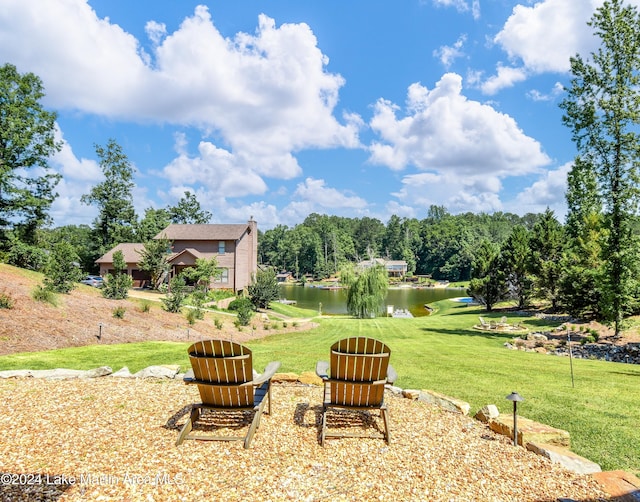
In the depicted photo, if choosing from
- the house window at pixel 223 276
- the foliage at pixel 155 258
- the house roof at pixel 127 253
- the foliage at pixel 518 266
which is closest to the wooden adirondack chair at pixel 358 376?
the foliage at pixel 518 266

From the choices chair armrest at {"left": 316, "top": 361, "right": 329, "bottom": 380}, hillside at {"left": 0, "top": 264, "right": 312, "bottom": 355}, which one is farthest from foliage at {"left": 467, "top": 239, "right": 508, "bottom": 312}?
chair armrest at {"left": 316, "top": 361, "right": 329, "bottom": 380}

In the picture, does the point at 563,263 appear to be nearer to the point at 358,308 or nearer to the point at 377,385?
the point at 358,308

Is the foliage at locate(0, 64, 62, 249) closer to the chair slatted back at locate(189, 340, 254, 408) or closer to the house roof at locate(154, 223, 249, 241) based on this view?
the house roof at locate(154, 223, 249, 241)

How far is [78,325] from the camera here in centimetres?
1267

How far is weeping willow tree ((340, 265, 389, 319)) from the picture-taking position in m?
29.4

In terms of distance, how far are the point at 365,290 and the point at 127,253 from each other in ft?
79.3

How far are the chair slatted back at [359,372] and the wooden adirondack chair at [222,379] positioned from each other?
913mm

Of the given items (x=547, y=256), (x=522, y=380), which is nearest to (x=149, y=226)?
(x=547, y=256)

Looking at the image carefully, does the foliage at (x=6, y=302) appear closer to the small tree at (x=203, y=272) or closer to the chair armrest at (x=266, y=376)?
the chair armrest at (x=266, y=376)

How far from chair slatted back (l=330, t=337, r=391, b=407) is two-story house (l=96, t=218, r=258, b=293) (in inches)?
1184

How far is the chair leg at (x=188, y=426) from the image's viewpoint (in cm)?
408

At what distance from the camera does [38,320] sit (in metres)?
11.9

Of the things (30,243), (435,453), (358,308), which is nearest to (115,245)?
(30,243)

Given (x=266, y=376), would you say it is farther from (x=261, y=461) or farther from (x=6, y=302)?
(x=6, y=302)
